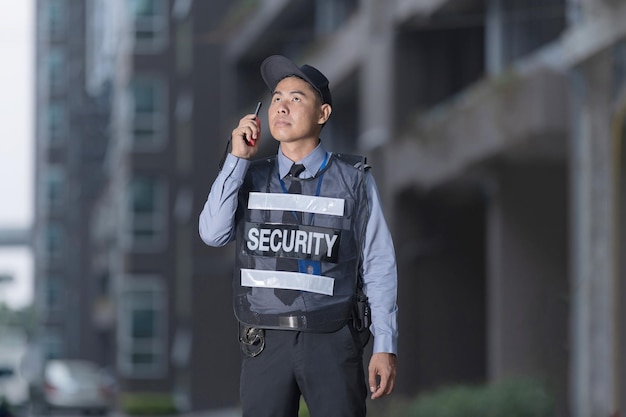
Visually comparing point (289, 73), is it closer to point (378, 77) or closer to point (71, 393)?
point (378, 77)

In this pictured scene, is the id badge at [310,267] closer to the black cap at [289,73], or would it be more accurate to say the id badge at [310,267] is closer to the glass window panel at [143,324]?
the black cap at [289,73]

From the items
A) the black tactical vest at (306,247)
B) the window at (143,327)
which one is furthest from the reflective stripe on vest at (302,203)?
the window at (143,327)

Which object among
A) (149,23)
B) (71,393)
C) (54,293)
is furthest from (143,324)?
(54,293)

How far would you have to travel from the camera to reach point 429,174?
22.9 meters

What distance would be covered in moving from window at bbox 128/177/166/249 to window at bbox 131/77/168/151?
121 centimetres

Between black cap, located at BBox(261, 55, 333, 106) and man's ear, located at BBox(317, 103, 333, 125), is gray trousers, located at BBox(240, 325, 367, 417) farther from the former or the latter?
black cap, located at BBox(261, 55, 333, 106)

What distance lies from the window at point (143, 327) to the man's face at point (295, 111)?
140 ft

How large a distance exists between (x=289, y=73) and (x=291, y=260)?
673 millimetres

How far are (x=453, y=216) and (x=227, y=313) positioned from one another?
20.2m

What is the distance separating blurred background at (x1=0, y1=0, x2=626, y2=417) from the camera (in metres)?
16.7

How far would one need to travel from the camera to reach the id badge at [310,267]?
522 cm

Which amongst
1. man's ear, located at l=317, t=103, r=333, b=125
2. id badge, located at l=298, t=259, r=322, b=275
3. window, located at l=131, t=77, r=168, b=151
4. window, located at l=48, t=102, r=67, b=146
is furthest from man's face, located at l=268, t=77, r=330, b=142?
window, located at l=48, t=102, r=67, b=146

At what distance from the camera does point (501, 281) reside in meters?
21.3

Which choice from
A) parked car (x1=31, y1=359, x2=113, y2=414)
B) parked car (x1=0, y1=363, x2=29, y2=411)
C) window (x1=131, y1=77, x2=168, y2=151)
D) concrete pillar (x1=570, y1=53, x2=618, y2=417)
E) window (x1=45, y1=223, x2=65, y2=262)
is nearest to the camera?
concrete pillar (x1=570, y1=53, x2=618, y2=417)
